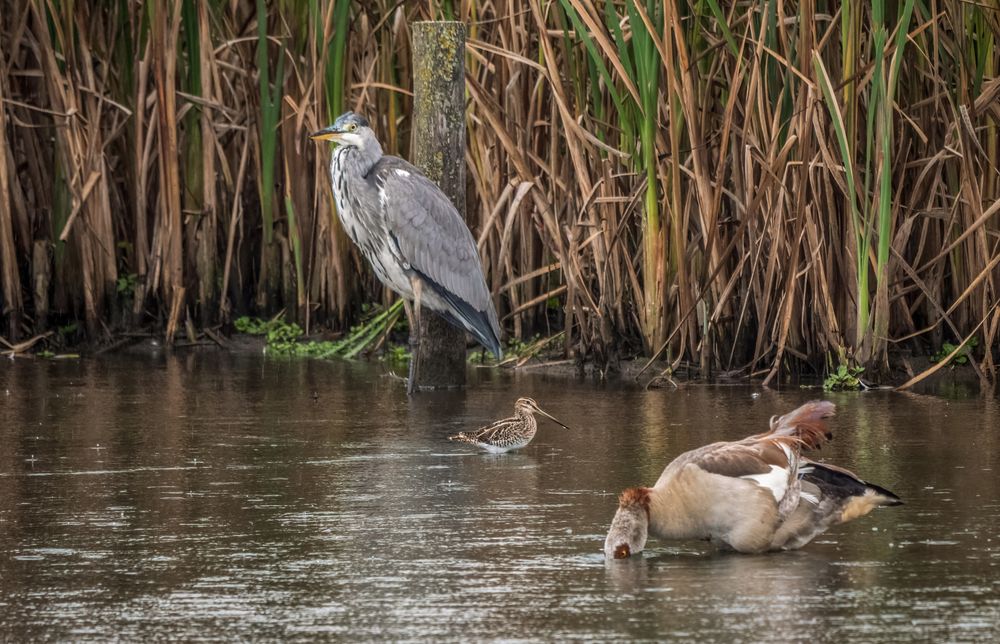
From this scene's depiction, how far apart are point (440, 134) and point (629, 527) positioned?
5.11 metres

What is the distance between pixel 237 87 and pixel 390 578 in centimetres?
810

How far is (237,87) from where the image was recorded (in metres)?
12.7

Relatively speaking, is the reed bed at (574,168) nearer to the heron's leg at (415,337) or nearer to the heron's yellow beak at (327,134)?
the heron's leg at (415,337)

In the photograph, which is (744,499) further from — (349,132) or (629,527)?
(349,132)

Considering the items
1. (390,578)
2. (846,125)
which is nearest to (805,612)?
(390,578)

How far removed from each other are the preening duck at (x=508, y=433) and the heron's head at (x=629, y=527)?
224 cm

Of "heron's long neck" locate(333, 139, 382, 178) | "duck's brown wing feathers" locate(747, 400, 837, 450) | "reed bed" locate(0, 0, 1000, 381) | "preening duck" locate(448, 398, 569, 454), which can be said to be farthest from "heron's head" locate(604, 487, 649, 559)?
A: "heron's long neck" locate(333, 139, 382, 178)

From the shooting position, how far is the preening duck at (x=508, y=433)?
7.66m

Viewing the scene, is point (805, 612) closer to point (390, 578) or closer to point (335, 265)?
point (390, 578)

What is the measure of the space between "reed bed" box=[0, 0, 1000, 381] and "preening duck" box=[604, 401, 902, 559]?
3.66 m

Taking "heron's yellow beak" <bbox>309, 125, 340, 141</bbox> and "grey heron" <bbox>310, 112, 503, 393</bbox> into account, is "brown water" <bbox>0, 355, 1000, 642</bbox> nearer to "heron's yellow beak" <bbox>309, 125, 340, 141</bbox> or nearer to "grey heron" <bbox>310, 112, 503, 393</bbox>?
"grey heron" <bbox>310, 112, 503, 393</bbox>

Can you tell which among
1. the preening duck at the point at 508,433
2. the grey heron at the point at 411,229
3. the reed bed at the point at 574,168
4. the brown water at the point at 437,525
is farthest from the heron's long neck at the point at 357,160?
the preening duck at the point at 508,433

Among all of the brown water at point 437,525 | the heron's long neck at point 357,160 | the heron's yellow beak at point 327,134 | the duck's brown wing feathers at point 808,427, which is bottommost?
the brown water at point 437,525

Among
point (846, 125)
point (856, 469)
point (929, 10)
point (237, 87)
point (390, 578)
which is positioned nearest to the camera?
point (390, 578)
